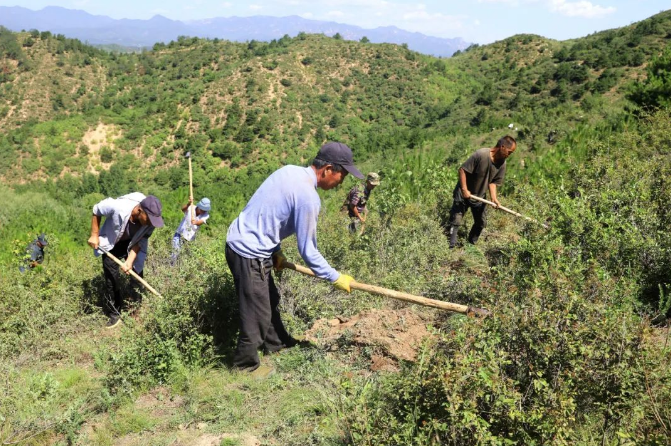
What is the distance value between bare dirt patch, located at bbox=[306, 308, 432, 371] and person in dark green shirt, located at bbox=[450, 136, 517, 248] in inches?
81.6

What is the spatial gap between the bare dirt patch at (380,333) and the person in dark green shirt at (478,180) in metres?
2.07

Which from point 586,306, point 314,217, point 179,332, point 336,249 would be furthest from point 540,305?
point 336,249

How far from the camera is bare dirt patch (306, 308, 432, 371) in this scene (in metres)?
3.51

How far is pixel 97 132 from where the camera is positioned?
32.8 m

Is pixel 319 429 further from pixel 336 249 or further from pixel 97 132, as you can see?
pixel 97 132

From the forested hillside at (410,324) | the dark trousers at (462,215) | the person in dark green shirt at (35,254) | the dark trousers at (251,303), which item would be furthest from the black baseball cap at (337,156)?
the person in dark green shirt at (35,254)

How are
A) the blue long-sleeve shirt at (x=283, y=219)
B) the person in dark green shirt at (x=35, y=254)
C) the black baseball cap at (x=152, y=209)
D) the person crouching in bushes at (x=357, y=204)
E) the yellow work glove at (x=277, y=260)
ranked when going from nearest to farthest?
the blue long-sleeve shirt at (x=283, y=219), the yellow work glove at (x=277, y=260), the black baseball cap at (x=152, y=209), the person in dark green shirt at (x=35, y=254), the person crouching in bushes at (x=357, y=204)

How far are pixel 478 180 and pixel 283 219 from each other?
330cm

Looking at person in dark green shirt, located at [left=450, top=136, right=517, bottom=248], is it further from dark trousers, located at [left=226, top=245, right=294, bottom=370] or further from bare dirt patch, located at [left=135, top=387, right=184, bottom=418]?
bare dirt patch, located at [left=135, top=387, right=184, bottom=418]

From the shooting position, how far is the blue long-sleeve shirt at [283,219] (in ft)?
9.78

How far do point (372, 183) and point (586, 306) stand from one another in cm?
438

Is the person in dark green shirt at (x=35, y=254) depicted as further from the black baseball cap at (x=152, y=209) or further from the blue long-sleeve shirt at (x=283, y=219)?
the blue long-sleeve shirt at (x=283, y=219)

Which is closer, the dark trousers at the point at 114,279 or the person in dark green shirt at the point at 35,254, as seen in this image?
the dark trousers at the point at 114,279

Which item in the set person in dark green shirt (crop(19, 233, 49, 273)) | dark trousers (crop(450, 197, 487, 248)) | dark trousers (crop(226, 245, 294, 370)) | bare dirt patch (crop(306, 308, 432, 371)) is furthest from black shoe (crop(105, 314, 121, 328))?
dark trousers (crop(450, 197, 487, 248))
